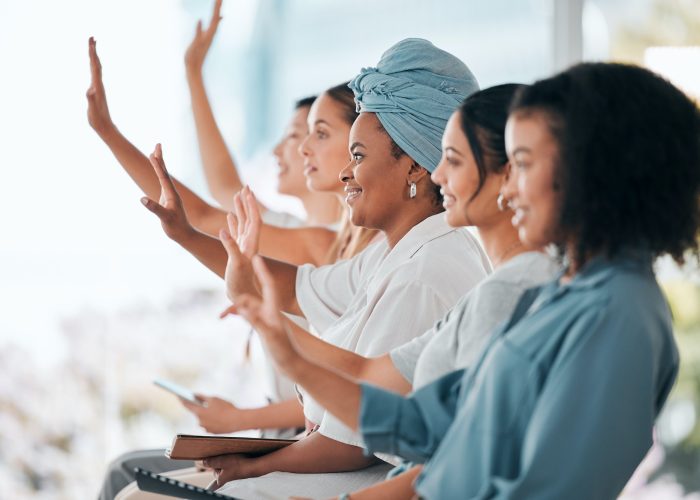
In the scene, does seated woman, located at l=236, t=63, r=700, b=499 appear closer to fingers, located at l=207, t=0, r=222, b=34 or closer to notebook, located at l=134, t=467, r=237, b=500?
notebook, located at l=134, t=467, r=237, b=500

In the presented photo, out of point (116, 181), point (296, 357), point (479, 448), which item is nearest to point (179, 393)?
point (296, 357)

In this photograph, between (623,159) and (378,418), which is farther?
(378,418)

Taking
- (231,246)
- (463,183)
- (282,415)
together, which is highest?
(463,183)

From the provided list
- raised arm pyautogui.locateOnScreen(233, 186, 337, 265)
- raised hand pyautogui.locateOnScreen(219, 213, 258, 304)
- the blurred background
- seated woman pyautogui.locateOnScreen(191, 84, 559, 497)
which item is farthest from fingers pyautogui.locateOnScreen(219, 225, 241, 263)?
the blurred background

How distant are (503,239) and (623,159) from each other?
432mm

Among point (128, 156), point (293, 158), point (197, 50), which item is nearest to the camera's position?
point (128, 156)

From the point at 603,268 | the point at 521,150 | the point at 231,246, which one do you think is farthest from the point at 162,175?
the point at 603,268

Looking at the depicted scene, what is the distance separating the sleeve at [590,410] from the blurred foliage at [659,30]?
10.7 ft

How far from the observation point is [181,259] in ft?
16.0

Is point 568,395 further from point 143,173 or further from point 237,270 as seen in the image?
point 143,173

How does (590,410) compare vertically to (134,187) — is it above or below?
above

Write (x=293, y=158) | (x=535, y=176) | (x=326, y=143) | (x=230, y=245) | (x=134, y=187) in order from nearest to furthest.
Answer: (x=535, y=176) → (x=230, y=245) → (x=326, y=143) → (x=293, y=158) → (x=134, y=187)

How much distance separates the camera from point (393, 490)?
5.64ft

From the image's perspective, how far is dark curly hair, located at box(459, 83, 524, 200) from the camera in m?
1.70
